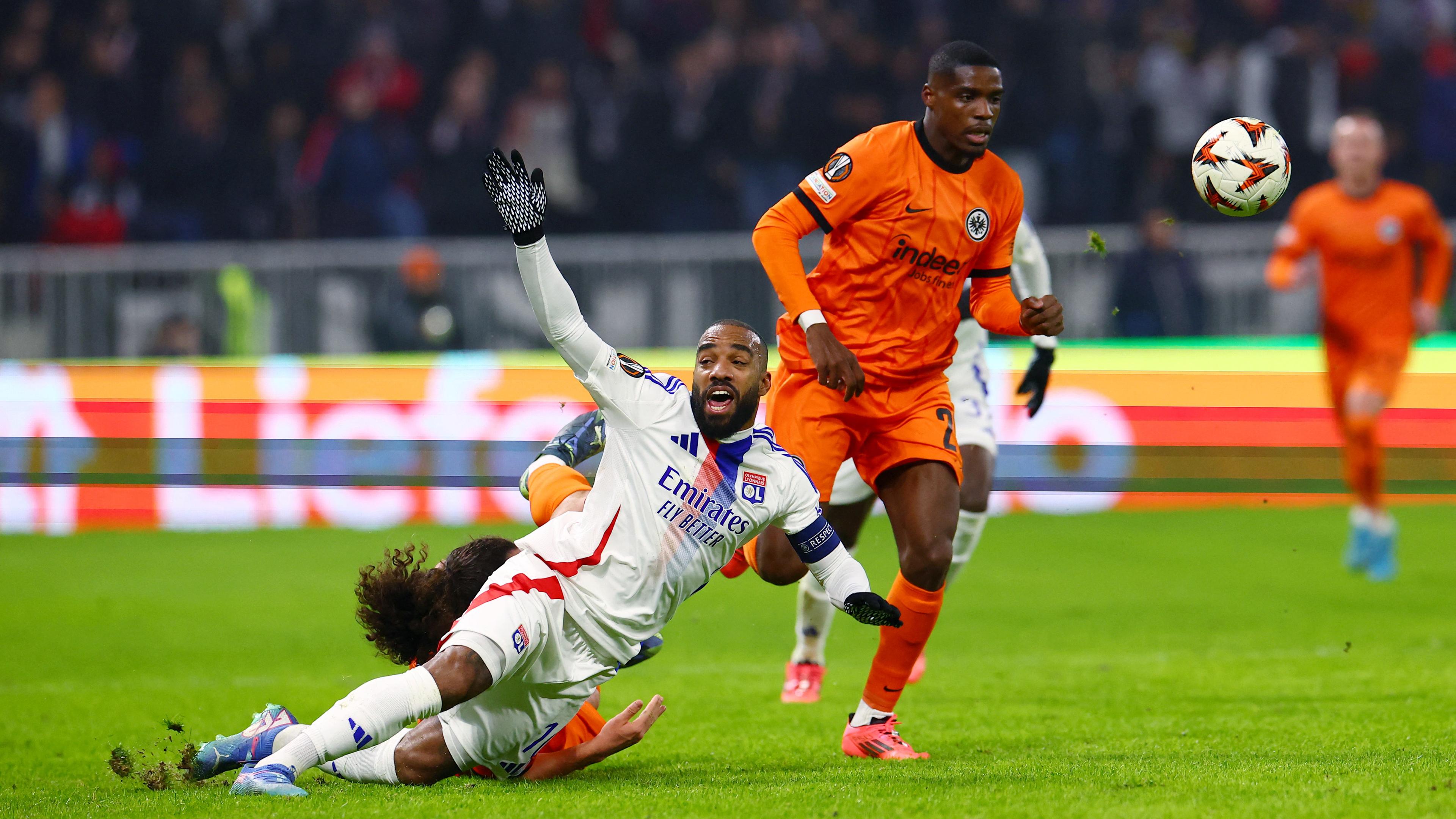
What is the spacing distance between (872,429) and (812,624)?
150cm

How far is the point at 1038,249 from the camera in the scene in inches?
288

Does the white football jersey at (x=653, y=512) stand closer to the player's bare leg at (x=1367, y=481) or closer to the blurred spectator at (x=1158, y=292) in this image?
the player's bare leg at (x=1367, y=481)

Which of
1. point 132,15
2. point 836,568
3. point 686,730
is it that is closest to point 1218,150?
point 836,568

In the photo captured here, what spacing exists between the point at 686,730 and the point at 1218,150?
2.92 metres

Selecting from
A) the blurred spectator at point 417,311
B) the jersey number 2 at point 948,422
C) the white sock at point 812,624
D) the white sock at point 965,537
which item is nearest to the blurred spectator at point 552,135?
the blurred spectator at point 417,311

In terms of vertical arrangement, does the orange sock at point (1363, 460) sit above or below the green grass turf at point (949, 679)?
above

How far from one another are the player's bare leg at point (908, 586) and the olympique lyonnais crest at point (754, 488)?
2.77 ft

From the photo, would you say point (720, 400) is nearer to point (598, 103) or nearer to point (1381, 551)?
point (1381, 551)

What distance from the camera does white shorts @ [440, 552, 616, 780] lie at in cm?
443

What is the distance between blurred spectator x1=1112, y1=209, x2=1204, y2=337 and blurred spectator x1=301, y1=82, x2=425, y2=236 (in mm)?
6502

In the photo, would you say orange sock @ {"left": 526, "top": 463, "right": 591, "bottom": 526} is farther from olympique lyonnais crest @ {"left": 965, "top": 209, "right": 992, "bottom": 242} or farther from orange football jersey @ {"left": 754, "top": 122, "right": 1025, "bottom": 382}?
olympique lyonnais crest @ {"left": 965, "top": 209, "right": 992, "bottom": 242}

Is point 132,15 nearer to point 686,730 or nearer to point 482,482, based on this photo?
point 482,482

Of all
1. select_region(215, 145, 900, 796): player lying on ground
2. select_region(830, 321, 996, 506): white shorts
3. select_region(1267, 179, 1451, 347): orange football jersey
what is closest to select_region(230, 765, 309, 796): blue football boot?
select_region(215, 145, 900, 796): player lying on ground

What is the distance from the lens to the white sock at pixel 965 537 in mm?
7188
